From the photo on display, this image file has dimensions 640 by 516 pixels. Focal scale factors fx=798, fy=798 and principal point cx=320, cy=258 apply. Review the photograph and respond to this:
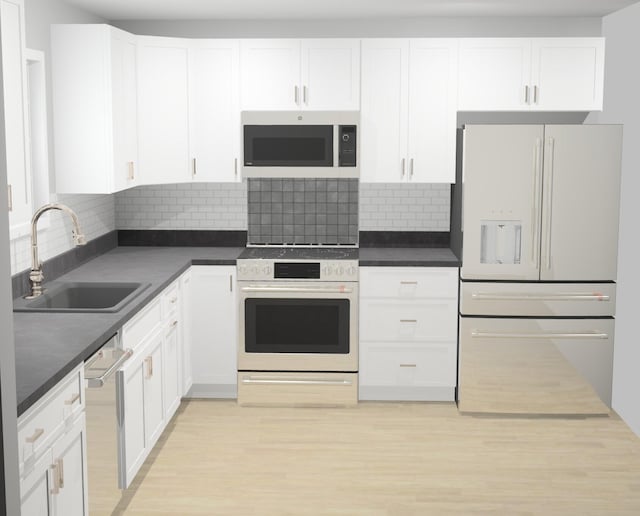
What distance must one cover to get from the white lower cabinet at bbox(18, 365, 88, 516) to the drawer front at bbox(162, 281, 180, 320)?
59.3 inches

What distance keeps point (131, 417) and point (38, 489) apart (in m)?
1.22

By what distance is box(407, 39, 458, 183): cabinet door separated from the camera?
5.15 m

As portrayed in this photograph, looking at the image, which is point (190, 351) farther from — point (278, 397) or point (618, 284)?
point (618, 284)

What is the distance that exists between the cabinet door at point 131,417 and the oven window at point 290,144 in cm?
178

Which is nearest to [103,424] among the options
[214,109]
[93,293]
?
[93,293]

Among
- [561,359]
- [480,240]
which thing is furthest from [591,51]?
[561,359]

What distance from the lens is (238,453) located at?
4.46 metres

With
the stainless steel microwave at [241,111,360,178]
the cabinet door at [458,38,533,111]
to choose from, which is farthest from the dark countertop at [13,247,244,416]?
the cabinet door at [458,38,533,111]

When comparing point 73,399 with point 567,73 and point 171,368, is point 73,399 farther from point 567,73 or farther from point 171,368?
point 567,73

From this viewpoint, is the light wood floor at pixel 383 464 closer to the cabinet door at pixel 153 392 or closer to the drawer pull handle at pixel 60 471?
the cabinet door at pixel 153 392

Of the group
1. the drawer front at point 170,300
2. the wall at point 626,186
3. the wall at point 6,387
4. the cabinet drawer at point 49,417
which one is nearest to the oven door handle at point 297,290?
the drawer front at point 170,300

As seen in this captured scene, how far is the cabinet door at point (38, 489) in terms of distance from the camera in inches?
94.2

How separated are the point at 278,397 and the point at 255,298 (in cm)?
68

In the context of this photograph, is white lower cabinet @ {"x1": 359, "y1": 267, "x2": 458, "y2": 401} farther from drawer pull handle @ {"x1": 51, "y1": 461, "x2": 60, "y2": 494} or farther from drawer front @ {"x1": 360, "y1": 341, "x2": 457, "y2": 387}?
drawer pull handle @ {"x1": 51, "y1": 461, "x2": 60, "y2": 494}
